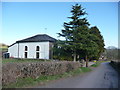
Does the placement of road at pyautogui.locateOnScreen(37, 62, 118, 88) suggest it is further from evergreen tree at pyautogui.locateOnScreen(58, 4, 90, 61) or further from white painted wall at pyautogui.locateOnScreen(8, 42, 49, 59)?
white painted wall at pyautogui.locateOnScreen(8, 42, 49, 59)

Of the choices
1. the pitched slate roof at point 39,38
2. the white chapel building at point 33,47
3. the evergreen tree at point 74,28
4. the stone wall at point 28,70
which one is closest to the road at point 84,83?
the stone wall at point 28,70

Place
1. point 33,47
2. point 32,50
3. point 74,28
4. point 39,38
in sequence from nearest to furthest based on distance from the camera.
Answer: point 74,28 < point 33,47 < point 32,50 < point 39,38

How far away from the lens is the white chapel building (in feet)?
111

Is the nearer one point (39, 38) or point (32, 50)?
point (32, 50)

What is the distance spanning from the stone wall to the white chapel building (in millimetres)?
23999

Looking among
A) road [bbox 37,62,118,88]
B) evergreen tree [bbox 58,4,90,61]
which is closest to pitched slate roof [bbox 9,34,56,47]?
evergreen tree [bbox 58,4,90,61]

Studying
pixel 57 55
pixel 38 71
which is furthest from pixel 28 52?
pixel 38 71

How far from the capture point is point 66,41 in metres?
17.3

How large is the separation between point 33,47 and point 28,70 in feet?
96.9

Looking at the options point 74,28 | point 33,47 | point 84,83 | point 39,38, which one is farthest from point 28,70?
point 39,38

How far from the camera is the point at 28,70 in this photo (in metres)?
6.78

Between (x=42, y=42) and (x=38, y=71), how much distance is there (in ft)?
90.0

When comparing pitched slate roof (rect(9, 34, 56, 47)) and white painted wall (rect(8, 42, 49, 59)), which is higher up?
pitched slate roof (rect(9, 34, 56, 47))

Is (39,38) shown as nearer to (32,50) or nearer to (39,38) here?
(39,38)
